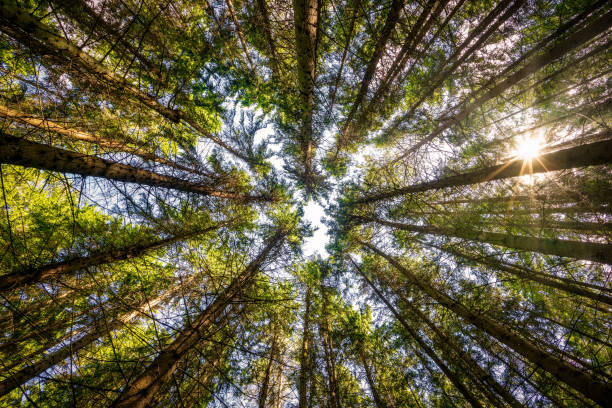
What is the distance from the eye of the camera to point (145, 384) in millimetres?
3262

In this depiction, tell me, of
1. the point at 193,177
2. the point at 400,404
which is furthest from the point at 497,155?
the point at 193,177

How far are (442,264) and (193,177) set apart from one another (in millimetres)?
8417

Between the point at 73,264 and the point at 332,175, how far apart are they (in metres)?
9.93

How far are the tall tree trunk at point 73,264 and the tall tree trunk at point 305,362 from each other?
218 inches

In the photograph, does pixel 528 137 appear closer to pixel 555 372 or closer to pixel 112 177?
pixel 555 372

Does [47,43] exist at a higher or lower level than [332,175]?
lower

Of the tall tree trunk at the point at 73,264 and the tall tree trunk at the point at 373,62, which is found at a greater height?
the tall tree trunk at the point at 373,62

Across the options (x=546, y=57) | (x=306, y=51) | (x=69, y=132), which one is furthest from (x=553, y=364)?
(x=69, y=132)

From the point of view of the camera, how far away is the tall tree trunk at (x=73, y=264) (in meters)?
4.51

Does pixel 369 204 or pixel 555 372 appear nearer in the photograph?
pixel 555 372

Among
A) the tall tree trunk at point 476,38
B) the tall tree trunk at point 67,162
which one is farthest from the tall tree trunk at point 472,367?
the tall tree trunk at point 67,162

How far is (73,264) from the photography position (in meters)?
5.89

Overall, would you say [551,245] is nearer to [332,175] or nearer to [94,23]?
[332,175]

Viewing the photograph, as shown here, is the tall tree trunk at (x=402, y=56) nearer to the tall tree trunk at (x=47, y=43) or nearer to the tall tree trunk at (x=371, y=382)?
the tall tree trunk at (x=47, y=43)
